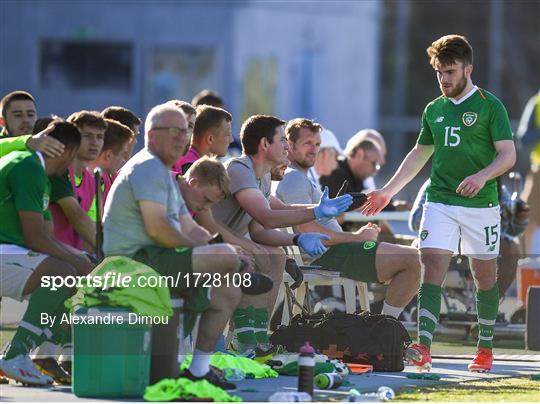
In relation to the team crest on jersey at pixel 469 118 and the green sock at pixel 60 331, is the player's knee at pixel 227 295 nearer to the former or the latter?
the green sock at pixel 60 331

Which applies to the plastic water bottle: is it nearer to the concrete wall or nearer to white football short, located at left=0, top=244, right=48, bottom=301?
white football short, located at left=0, top=244, right=48, bottom=301

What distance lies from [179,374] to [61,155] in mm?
1390

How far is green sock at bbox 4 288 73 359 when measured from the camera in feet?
30.7

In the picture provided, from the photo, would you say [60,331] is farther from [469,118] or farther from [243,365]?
[469,118]

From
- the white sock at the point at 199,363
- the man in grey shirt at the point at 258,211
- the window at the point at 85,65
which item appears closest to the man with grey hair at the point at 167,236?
the white sock at the point at 199,363

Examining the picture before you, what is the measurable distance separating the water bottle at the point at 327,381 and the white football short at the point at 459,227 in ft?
5.15

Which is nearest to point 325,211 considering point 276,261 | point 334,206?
point 334,206

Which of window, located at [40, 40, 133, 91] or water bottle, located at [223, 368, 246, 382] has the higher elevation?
window, located at [40, 40, 133, 91]

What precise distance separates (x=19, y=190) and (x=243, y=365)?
1.75 meters

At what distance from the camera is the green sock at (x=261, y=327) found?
1092 centimetres

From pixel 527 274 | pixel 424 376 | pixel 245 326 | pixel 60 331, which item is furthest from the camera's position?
pixel 527 274

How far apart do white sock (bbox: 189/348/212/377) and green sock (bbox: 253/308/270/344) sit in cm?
173

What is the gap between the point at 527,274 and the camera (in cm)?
1484

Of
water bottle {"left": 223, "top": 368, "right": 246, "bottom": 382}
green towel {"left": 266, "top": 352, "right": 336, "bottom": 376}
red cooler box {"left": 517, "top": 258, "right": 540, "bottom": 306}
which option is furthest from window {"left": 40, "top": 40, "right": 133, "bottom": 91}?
water bottle {"left": 223, "top": 368, "right": 246, "bottom": 382}
